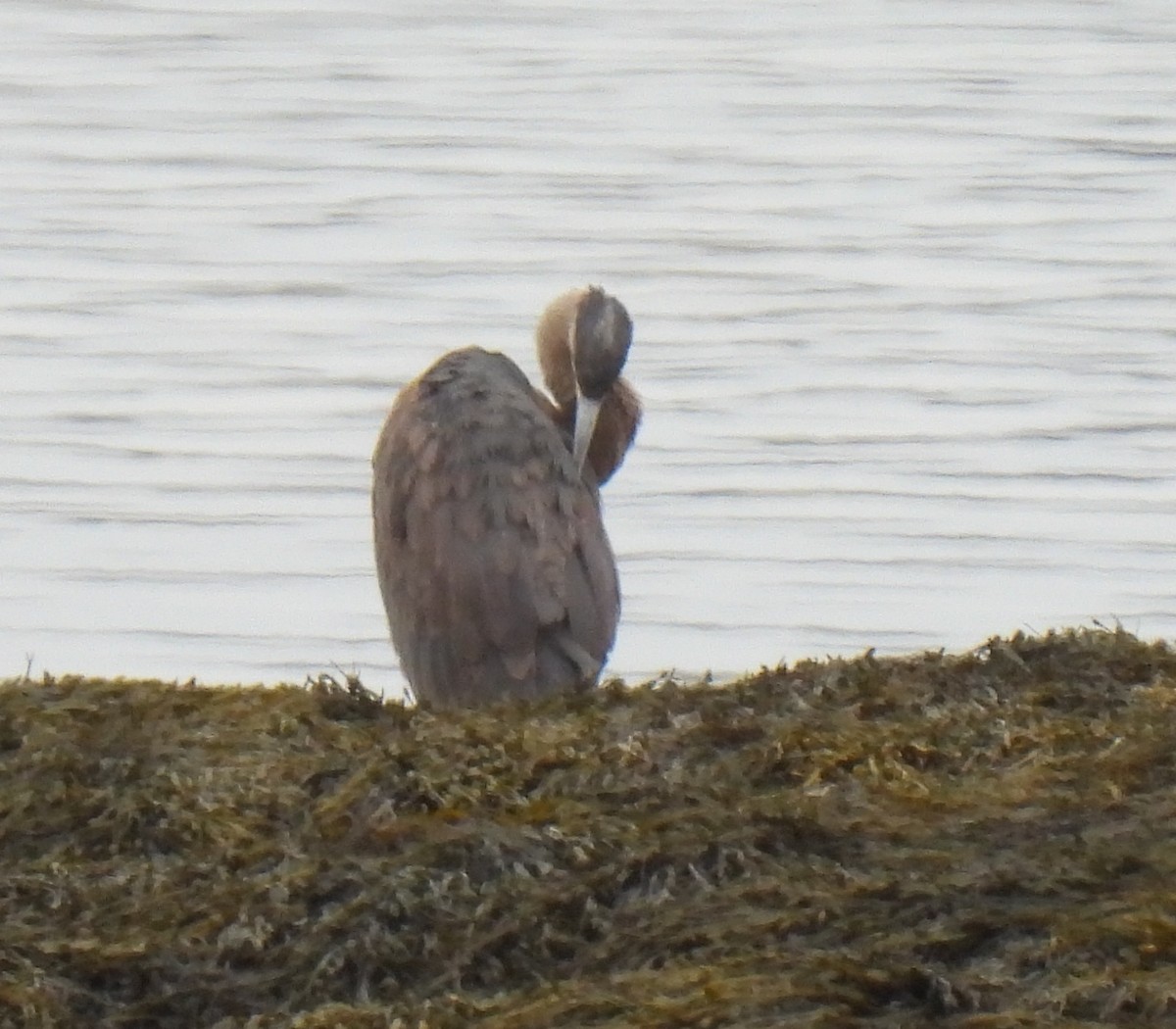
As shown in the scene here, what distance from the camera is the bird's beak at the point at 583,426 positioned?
6633 mm

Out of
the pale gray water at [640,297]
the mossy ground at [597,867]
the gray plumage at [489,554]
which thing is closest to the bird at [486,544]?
the gray plumage at [489,554]

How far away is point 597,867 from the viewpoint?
3.54m

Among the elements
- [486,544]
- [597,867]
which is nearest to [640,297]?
[486,544]

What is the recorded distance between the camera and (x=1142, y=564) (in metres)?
8.70

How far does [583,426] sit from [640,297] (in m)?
5.29

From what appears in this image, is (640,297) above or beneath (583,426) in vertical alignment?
above

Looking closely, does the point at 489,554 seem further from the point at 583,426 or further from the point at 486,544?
the point at 583,426

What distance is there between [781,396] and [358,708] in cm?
629

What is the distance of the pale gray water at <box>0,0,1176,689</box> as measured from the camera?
8.73 metres

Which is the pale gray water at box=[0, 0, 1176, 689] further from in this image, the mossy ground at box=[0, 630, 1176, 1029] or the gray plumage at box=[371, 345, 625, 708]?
the mossy ground at box=[0, 630, 1176, 1029]

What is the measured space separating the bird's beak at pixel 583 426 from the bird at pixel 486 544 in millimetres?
24

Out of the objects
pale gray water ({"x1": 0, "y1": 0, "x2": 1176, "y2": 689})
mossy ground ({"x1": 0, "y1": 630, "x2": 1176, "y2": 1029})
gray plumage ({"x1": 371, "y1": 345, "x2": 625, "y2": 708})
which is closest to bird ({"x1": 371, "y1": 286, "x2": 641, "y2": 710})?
gray plumage ({"x1": 371, "y1": 345, "x2": 625, "y2": 708})

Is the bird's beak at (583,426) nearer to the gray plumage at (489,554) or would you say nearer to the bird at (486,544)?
the bird at (486,544)

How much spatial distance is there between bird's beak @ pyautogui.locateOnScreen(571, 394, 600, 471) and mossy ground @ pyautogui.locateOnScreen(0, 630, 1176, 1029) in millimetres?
2426
